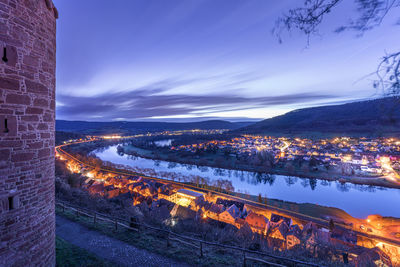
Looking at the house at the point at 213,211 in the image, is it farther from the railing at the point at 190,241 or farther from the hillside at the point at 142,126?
the hillside at the point at 142,126

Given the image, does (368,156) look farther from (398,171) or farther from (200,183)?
(200,183)

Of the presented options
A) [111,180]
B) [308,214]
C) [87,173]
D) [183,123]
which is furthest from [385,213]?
[183,123]

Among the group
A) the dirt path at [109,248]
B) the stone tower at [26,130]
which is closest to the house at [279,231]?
the dirt path at [109,248]

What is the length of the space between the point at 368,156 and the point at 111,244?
5879 centimetres

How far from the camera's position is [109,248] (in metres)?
4.95

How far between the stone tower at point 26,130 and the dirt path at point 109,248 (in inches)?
74.8

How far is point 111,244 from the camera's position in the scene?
5.15 metres

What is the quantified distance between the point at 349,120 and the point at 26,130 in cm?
11115

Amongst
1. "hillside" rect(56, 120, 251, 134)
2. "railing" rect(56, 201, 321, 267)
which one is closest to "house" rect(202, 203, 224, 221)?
"railing" rect(56, 201, 321, 267)

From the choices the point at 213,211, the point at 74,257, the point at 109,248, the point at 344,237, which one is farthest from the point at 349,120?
the point at 74,257

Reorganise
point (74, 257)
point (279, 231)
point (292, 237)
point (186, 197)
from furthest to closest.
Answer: point (186, 197)
point (279, 231)
point (292, 237)
point (74, 257)

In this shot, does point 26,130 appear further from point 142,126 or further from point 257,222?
point 142,126

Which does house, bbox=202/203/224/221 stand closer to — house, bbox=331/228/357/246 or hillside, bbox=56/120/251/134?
house, bbox=331/228/357/246

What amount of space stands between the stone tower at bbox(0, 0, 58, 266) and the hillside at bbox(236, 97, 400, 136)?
4073 millimetres
